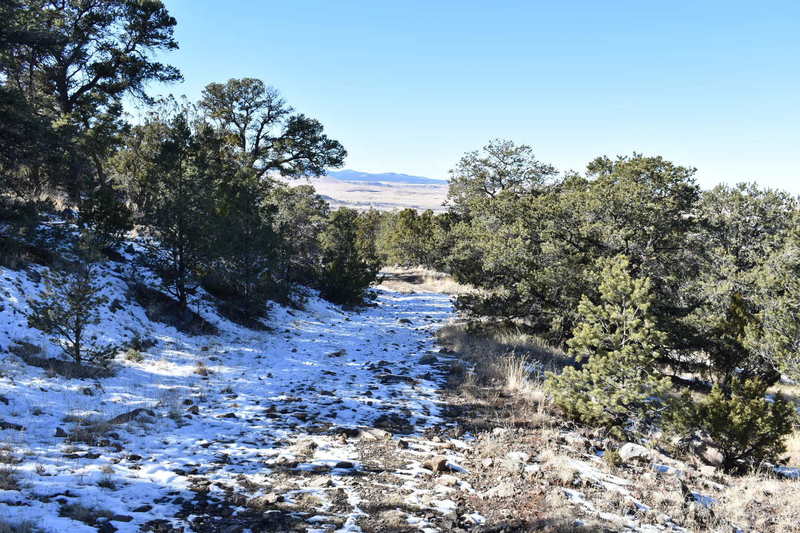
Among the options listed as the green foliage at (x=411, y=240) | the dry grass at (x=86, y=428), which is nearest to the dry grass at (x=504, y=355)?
the dry grass at (x=86, y=428)

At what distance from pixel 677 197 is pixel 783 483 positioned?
794 cm

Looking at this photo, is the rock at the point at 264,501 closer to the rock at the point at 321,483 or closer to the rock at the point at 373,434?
the rock at the point at 321,483

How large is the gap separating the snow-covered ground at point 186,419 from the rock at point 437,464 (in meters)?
0.96

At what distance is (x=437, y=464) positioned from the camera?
6.01 meters

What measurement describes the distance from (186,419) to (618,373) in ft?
24.1

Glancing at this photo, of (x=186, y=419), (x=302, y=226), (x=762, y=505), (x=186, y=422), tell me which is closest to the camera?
(x=762, y=505)

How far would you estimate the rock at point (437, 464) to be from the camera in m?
5.99

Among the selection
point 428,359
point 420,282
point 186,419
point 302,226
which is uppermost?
point 302,226

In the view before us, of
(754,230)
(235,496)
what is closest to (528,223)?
(754,230)

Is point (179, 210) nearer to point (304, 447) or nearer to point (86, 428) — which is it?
point (86, 428)

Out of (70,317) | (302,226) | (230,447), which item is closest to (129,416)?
(230,447)

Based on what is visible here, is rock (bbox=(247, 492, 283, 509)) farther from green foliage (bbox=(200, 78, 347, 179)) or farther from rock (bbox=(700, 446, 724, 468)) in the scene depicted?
green foliage (bbox=(200, 78, 347, 179))

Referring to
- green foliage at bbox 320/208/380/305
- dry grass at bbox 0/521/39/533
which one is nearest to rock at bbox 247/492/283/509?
dry grass at bbox 0/521/39/533

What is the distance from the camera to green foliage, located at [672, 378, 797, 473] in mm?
6973
